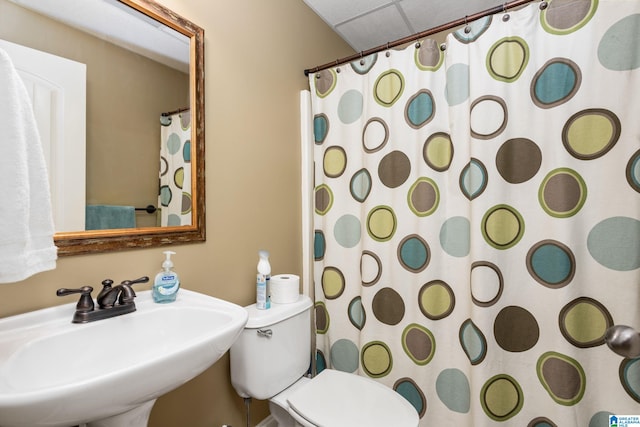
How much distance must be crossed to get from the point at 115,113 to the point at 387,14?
1628 millimetres

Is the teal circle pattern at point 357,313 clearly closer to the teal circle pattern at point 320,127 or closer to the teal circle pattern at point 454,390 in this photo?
the teal circle pattern at point 454,390

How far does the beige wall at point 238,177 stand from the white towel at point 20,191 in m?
0.21

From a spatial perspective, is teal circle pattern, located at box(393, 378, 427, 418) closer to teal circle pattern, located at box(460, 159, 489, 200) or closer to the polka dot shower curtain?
the polka dot shower curtain

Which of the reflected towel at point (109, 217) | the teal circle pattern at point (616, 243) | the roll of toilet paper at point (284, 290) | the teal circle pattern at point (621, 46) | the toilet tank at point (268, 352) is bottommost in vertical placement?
the toilet tank at point (268, 352)

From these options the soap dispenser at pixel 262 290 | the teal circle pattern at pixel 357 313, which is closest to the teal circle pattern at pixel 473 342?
the teal circle pattern at pixel 357 313

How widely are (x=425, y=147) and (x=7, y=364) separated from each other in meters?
1.52

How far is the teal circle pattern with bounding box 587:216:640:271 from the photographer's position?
106cm

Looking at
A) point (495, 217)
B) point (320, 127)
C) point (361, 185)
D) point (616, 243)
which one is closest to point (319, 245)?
point (361, 185)

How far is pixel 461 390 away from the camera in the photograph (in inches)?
53.5

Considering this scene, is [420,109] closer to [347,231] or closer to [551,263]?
[347,231]

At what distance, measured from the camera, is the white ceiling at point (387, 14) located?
1.78 meters

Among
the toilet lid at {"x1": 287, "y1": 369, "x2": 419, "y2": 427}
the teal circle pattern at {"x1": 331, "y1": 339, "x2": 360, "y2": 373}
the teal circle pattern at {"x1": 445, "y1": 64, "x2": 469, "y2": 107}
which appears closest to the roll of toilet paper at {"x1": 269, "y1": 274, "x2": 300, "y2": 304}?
the toilet lid at {"x1": 287, "y1": 369, "x2": 419, "y2": 427}

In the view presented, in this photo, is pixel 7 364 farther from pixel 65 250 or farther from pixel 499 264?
pixel 499 264

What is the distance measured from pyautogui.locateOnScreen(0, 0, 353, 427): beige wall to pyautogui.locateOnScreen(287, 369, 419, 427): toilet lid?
0.39 meters
